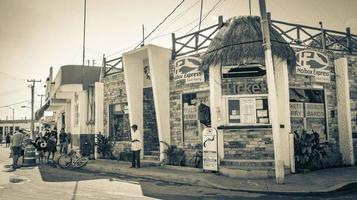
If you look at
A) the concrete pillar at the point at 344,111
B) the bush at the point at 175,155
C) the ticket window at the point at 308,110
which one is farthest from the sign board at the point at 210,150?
the concrete pillar at the point at 344,111

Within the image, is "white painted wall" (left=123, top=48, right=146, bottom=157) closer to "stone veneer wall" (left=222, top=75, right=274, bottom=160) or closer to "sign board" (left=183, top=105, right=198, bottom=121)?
"sign board" (left=183, top=105, right=198, bottom=121)

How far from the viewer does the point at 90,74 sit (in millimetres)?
19797

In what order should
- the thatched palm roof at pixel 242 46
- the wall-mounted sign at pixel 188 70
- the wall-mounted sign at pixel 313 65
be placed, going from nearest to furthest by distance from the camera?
the thatched palm roof at pixel 242 46
the wall-mounted sign at pixel 313 65
the wall-mounted sign at pixel 188 70

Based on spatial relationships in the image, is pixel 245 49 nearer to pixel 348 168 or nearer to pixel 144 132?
pixel 348 168

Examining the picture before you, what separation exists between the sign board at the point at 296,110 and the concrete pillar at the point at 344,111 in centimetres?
181

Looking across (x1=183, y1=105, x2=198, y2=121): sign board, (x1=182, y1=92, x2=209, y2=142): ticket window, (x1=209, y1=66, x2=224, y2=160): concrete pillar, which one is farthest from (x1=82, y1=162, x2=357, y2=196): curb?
(x1=183, y1=105, x2=198, y2=121): sign board

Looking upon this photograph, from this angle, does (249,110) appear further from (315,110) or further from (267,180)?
(315,110)

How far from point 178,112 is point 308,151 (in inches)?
204

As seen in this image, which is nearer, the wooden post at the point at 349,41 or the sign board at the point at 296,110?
the sign board at the point at 296,110

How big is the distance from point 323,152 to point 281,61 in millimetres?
3584

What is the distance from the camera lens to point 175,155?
12.5 m

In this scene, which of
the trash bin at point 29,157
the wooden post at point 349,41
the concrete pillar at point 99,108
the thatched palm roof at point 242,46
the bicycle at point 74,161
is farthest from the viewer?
the concrete pillar at point 99,108

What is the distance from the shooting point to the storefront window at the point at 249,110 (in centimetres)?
1071

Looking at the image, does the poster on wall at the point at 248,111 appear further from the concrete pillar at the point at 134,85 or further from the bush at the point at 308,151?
the concrete pillar at the point at 134,85
